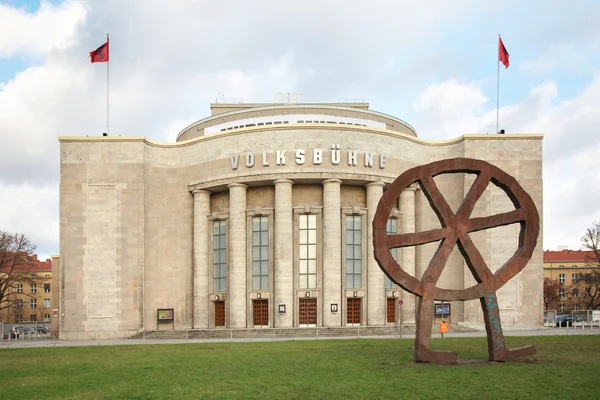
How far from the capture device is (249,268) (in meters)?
60.3

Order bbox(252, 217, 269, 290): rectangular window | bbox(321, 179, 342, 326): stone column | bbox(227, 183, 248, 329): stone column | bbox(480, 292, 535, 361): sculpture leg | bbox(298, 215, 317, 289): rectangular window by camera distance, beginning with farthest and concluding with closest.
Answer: bbox(252, 217, 269, 290): rectangular window → bbox(298, 215, 317, 289): rectangular window → bbox(227, 183, 248, 329): stone column → bbox(321, 179, 342, 326): stone column → bbox(480, 292, 535, 361): sculpture leg

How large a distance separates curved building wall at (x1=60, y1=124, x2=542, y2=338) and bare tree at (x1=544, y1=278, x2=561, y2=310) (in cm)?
5571

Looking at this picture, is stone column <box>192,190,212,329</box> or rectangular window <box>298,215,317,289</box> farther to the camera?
stone column <box>192,190,212,329</box>

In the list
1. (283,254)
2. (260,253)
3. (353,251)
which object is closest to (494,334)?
(283,254)

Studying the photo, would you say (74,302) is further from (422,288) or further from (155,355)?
(422,288)

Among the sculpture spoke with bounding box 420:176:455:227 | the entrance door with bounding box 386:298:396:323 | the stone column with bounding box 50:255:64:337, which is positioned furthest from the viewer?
the stone column with bounding box 50:255:64:337

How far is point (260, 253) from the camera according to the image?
60469 millimetres

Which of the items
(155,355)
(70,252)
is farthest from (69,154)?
(155,355)

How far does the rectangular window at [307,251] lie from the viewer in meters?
59.5

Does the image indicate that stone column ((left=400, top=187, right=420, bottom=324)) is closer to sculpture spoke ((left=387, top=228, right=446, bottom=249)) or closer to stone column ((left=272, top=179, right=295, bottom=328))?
stone column ((left=272, top=179, right=295, bottom=328))

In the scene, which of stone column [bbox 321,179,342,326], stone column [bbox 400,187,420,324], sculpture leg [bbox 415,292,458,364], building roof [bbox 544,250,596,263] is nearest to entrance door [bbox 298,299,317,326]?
stone column [bbox 321,179,342,326]

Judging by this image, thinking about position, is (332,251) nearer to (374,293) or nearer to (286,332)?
(374,293)

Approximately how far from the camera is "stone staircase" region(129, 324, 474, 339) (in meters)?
53.7

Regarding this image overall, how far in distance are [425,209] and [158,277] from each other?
83.7 feet
